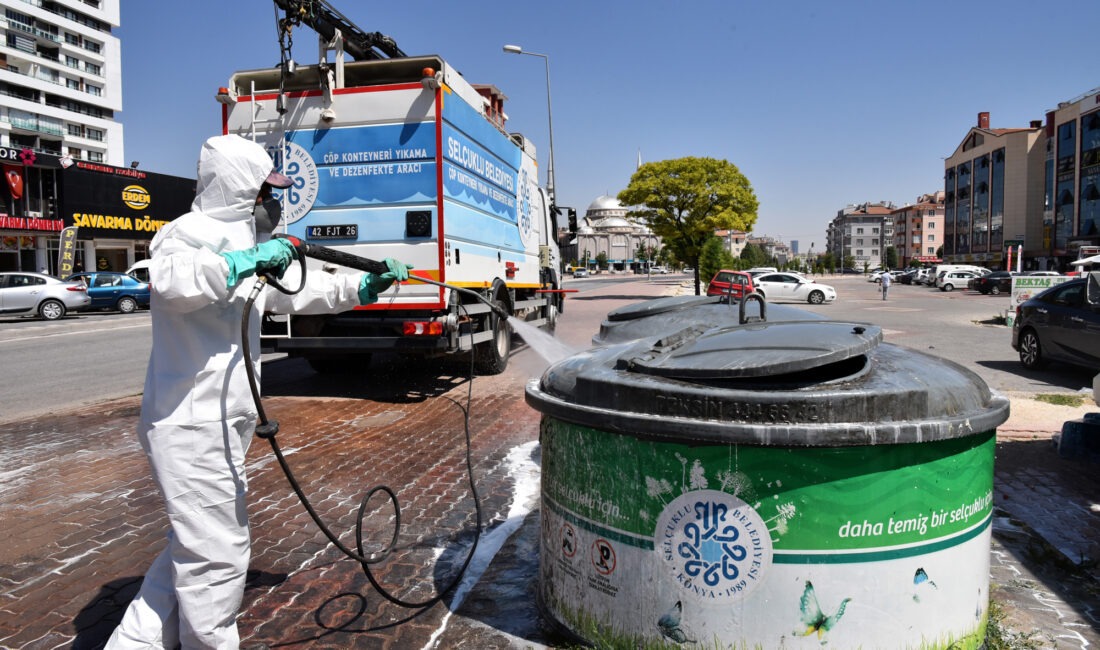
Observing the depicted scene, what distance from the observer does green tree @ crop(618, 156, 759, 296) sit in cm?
3478

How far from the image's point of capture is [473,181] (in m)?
8.56

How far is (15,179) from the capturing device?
3428 centimetres

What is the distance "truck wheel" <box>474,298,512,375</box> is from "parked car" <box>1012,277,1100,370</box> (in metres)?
7.84

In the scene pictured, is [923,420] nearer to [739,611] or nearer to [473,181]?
[739,611]

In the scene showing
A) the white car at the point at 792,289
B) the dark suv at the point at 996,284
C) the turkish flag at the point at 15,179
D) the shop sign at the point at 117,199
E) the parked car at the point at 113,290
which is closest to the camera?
the parked car at the point at 113,290

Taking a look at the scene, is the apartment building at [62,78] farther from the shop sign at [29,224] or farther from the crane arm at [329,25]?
the crane arm at [329,25]

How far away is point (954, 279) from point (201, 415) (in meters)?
53.6

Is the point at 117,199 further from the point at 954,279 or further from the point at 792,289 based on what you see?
the point at 954,279

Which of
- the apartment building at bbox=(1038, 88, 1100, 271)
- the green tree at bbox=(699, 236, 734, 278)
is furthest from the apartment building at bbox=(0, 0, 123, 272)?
the apartment building at bbox=(1038, 88, 1100, 271)

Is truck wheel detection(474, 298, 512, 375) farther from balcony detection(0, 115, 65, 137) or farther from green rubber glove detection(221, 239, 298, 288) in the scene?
balcony detection(0, 115, 65, 137)

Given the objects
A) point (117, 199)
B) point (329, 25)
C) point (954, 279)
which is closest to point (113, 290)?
point (117, 199)

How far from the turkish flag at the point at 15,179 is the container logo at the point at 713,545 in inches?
1643

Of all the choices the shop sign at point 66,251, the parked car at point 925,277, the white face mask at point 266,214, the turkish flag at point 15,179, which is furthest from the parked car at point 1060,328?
the parked car at point 925,277

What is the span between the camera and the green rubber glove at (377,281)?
3275 mm
